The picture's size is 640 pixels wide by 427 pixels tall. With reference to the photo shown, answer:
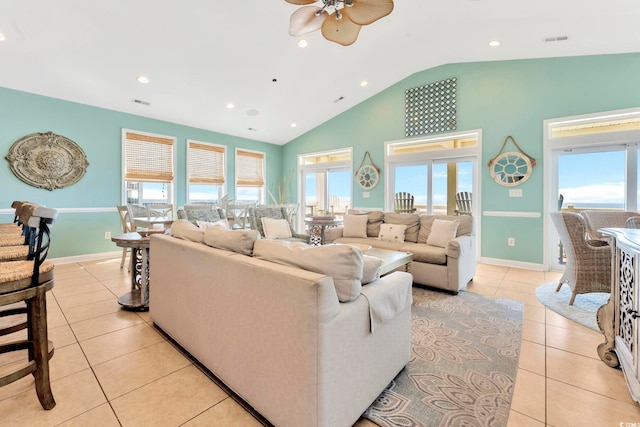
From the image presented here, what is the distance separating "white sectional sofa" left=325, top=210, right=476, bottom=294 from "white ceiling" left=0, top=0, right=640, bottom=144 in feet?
8.44

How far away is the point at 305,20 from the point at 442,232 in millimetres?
2931

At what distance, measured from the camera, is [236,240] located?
173 cm

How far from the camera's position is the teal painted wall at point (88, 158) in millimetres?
4277

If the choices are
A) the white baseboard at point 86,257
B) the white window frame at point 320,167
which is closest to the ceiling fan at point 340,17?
the white window frame at point 320,167

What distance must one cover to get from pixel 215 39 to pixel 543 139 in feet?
16.6

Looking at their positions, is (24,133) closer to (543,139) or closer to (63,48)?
(63,48)

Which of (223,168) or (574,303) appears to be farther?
(223,168)

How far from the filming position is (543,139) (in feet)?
14.5

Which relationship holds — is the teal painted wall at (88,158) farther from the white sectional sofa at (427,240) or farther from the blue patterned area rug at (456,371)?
the blue patterned area rug at (456,371)

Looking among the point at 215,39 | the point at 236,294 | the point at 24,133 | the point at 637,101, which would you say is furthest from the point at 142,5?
the point at 637,101

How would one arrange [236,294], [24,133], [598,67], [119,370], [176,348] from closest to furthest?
[236,294], [119,370], [176,348], [598,67], [24,133]

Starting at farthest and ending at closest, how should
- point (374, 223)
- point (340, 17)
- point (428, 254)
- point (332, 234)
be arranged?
point (332, 234), point (374, 223), point (428, 254), point (340, 17)

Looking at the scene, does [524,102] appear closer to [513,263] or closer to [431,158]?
[431,158]

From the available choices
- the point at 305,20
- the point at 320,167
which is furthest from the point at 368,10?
the point at 320,167
